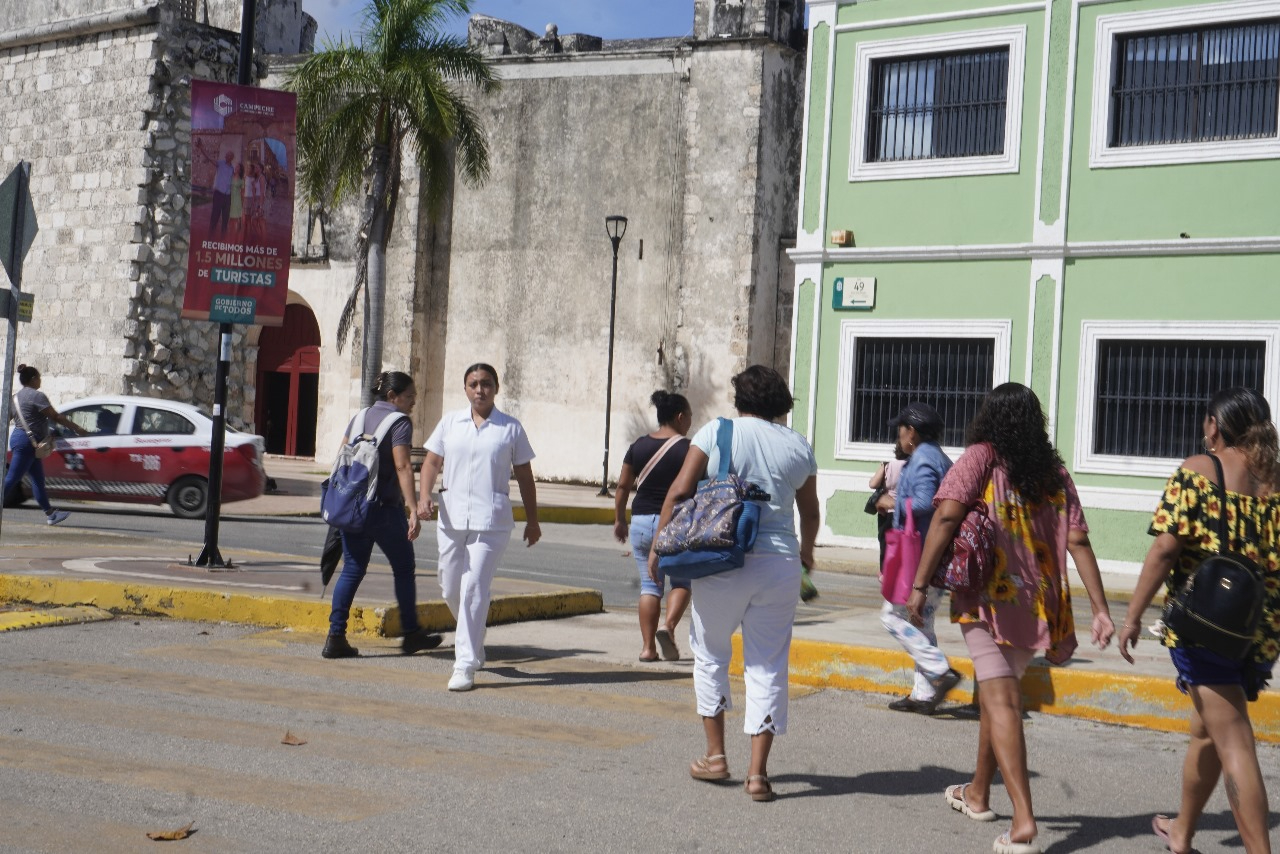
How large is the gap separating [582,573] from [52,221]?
17850mm

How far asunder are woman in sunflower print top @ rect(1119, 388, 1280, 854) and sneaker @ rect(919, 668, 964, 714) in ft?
9.39

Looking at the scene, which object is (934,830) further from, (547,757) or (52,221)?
(52,221)

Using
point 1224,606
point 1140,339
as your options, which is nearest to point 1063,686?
point 1224,606

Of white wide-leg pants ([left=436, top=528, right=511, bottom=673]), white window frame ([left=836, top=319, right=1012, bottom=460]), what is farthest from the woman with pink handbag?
white window frame ([left=836, top=319, right=1012, bottom=460])

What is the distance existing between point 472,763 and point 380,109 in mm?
20816

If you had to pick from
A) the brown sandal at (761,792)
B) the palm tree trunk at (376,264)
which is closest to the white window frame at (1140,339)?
the brown sandal at (761,792)

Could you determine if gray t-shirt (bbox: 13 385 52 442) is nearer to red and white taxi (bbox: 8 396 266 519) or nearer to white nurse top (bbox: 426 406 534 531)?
red and white taxi (bbox: 8 396 266 519)

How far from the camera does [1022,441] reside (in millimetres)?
5816

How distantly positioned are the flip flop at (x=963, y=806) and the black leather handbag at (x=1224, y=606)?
1157 millimetres

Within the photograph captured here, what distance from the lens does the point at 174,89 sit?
28.1 meters

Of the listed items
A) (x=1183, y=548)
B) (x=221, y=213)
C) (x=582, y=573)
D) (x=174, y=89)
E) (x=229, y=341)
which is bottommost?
(x=582, y=573)

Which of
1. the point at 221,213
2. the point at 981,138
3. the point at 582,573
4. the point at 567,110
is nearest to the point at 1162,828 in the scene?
the point at 221,213

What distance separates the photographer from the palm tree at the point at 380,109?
25594 millimetres

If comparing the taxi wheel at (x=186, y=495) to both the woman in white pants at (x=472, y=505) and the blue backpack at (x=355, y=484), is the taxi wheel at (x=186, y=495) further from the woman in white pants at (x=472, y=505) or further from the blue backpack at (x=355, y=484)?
the woman in white pants at (x=472, y=505)
